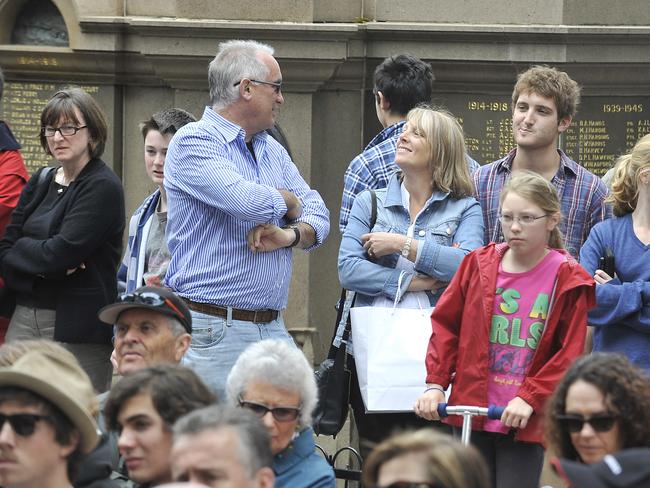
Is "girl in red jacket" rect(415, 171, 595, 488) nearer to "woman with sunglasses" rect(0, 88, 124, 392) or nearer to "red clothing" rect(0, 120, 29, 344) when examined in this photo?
"woman with sunglasses" rect(0, 88, 124, 392)

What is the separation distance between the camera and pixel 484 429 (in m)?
6.03

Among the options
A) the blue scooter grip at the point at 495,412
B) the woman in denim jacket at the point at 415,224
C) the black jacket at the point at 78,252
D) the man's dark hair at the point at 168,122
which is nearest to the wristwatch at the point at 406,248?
the woman in denim jacket at the point at 415,224

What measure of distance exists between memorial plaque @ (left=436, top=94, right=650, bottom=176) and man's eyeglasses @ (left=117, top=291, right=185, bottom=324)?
4076mm

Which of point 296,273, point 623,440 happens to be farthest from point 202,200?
point 296,273

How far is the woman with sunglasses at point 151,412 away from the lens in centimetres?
492

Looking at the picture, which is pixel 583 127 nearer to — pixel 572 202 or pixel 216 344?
pixel 572 202

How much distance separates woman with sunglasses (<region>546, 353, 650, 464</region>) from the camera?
468cm

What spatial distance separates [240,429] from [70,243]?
304 cm

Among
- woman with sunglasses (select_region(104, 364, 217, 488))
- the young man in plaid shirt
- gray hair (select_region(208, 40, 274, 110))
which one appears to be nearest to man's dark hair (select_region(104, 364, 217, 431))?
woman with sunglasses (select_region(104, 364, 217, 488))

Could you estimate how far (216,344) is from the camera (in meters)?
6.44

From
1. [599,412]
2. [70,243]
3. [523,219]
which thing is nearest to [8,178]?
[70,243]

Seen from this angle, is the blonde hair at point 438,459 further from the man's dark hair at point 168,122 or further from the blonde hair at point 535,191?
the man's dark hair at point 168,122

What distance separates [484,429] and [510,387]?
204mm

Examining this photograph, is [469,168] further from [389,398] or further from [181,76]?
[181,76]
